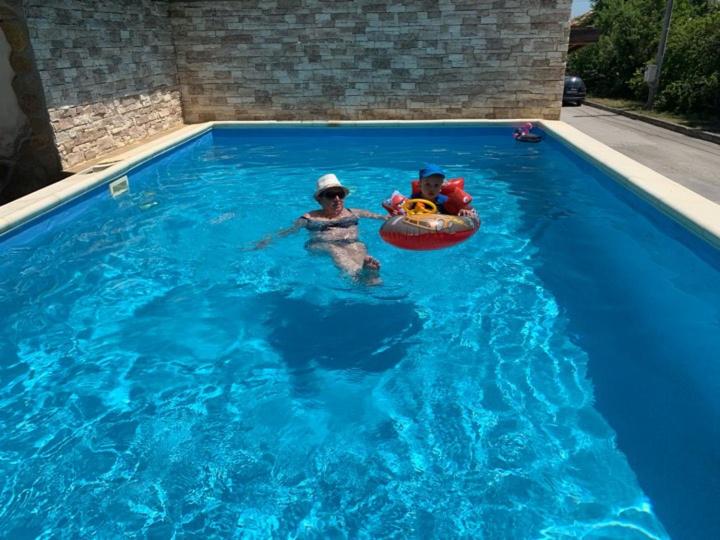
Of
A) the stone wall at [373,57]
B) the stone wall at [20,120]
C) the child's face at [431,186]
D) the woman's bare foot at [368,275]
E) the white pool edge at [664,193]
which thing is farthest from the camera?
the stone wall at [373,57]

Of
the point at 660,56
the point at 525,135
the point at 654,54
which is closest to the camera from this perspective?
the point at 525,135

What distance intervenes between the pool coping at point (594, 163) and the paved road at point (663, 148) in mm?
993

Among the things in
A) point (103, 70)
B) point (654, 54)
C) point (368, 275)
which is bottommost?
point (368, 275)

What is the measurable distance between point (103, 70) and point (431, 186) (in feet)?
25.7

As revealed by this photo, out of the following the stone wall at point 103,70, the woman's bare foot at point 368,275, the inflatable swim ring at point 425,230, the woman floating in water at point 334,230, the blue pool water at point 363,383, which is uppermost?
the stone wall at point 103,70

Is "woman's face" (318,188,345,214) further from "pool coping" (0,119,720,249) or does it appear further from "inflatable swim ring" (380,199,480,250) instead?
"pool coping" (0,119,720,249)

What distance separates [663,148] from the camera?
1095 centimetres

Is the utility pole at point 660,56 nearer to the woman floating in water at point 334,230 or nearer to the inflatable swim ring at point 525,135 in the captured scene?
the inflatable swim ring at point 525,135

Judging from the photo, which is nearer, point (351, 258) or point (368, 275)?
point (368, 275)

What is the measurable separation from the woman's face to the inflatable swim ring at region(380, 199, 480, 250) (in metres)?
1.09

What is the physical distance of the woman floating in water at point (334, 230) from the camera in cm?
475

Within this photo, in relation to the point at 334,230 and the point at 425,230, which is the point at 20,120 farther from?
the point at 425,230

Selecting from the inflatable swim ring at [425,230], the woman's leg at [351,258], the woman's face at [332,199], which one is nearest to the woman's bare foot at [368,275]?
the woman's leg at [351,258]

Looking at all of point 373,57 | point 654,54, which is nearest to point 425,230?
point 373,57
